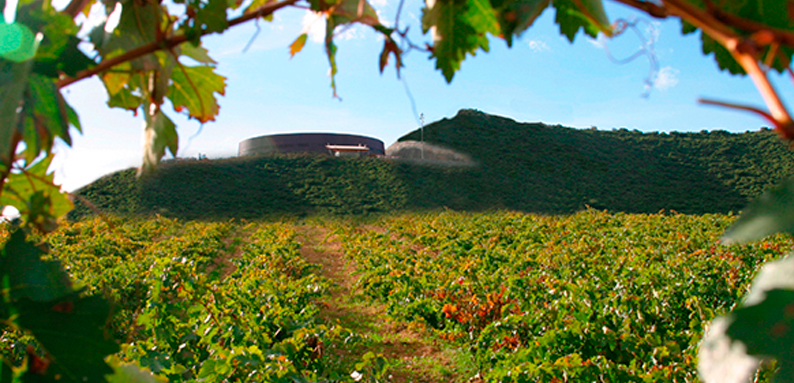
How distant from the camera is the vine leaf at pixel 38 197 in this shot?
50 cm

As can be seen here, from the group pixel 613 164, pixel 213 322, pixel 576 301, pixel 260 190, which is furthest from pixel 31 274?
pixel 613 164

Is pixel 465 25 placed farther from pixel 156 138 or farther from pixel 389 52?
pixel 156 138

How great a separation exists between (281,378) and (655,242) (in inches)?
315

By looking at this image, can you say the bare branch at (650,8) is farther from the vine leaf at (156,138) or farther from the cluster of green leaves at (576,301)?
the cluster of green leaves at (576,301)

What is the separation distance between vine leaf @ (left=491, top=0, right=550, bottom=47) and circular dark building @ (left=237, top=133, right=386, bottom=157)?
101ft

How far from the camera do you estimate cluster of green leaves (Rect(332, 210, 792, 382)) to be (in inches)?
119

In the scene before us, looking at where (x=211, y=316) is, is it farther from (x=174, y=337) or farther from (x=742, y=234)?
(x=742, y=234)

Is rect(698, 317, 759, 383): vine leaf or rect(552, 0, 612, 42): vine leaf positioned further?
rect(552, 0, 612, 42): vine leaf

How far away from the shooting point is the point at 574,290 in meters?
3.98

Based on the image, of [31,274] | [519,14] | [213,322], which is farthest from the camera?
[213,322]

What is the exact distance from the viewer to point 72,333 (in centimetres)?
44

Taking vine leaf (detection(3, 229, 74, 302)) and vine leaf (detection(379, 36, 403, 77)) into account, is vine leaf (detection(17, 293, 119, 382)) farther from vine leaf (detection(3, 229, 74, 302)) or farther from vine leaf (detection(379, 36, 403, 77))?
vine leaf (detection(379, 36, 403, 77))

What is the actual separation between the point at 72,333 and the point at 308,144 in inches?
1263

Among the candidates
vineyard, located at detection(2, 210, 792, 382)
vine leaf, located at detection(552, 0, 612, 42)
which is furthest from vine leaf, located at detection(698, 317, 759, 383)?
vineyard, located at detection(2, 210, 792, 382)
